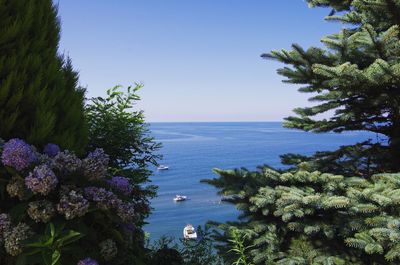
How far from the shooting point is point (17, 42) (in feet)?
11.1

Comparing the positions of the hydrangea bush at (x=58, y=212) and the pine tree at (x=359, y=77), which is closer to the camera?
the hydrangea bush at (x=58, y=212)

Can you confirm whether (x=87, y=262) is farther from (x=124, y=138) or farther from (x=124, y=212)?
(x=124, y=138)

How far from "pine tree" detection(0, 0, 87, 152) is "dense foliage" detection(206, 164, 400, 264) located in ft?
7.31

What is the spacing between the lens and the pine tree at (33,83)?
3279 mm

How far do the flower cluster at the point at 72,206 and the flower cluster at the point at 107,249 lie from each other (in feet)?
0.98

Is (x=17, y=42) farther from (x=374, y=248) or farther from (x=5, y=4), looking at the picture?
(x=374, y=248)

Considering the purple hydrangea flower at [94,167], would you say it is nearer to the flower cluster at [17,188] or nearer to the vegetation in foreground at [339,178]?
the flower cluster at [17,188]

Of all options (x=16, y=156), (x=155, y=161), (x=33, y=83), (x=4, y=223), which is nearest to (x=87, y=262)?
(x=4, y=223)

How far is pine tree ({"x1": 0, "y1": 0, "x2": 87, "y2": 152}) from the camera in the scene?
3.28 meters

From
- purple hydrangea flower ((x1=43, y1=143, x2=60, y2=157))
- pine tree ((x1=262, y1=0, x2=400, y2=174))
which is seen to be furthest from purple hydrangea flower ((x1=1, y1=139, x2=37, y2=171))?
pine tree ((x1=262, y1=0, x2=400, y2=174))

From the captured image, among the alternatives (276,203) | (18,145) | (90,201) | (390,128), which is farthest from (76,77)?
(390,128)

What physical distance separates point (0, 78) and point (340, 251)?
13.1 ft

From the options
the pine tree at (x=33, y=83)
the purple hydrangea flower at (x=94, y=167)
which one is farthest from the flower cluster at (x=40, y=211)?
the pine tree at (x=33, y=83)

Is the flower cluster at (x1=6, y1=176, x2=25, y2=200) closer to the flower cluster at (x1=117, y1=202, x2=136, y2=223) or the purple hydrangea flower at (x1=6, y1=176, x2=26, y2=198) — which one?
the purple hydrangea flower at (x1=6, y1=176, x2=26, y2=198)
